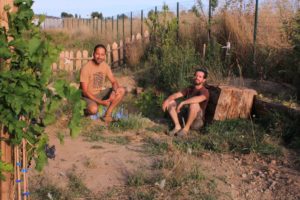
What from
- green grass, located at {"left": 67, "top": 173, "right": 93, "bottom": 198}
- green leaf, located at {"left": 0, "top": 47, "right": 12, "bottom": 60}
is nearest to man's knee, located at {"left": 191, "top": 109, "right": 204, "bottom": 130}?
green grass, located at {"left": 67, "top": 173, "right": 93, "bottom": 198}

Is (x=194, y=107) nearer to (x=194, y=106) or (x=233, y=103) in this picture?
(x=194, y=106)

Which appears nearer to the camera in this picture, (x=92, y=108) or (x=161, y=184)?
(x=161, y=184)

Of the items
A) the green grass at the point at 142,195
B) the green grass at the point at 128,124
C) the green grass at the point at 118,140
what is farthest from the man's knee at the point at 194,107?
the green grass at the point at 142,195

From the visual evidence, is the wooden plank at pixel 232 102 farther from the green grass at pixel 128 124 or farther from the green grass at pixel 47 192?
the green grass at pixel 47 192

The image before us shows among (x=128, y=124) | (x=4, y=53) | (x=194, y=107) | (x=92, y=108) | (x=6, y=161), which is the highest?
(x=4, y=53)

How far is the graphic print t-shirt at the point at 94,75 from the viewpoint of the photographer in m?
7.66

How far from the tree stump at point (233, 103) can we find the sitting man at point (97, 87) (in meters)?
1.80

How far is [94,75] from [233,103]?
2466mm

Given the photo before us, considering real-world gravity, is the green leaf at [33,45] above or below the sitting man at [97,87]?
above

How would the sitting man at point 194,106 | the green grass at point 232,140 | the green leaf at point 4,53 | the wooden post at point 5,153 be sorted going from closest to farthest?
the green leaf at point 4,53, the wooden post at point 5,153, the green grass at point 232,140, the sitting man at point 194,106

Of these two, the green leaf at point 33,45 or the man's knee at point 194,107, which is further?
the man's knee at point 194,107

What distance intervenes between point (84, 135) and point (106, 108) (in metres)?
1.60

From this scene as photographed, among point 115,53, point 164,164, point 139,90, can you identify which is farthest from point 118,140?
point 115,53

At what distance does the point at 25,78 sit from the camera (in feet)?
8.39
